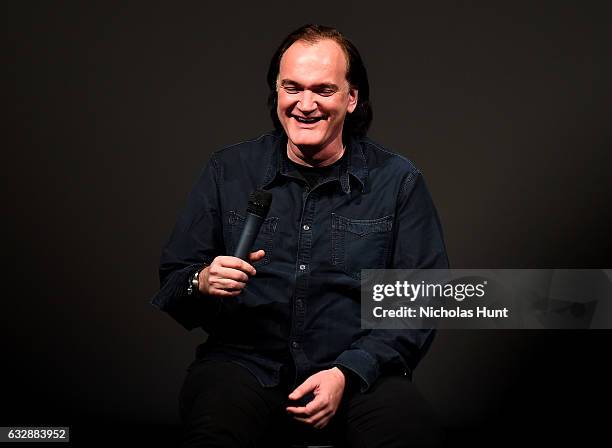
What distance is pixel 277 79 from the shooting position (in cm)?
225

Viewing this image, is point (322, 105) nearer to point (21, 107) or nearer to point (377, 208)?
point (377, 208)

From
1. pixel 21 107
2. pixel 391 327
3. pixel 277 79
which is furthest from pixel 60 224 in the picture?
pixel 391 327

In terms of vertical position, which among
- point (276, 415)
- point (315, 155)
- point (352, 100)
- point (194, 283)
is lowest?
point (276, 415)

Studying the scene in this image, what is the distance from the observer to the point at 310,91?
2113mm

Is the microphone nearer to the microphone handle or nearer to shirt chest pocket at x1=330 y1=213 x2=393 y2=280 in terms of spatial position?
the microphone handle

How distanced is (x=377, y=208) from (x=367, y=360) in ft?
1.23

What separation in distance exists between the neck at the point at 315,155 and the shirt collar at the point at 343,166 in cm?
2

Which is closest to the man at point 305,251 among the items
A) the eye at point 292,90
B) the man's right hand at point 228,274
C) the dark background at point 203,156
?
the eye at point 292,90

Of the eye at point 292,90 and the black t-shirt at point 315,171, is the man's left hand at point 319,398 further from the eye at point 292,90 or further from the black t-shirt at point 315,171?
the eye at point 292,90

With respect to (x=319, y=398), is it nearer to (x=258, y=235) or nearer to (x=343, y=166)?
(x=258, y=235)

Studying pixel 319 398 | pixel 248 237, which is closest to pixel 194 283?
pixel 248 237

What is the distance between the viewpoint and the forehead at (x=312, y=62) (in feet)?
6.91

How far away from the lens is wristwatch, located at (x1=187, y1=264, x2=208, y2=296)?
1.99 metres

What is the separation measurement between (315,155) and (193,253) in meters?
0.37
